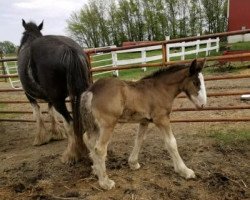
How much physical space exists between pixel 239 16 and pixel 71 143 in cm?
2129

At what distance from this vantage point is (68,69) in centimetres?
405

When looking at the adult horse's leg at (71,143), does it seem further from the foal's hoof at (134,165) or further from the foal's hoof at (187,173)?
the foal's hoof at (187,173)

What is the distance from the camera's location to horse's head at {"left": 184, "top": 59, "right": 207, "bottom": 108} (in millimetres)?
3674

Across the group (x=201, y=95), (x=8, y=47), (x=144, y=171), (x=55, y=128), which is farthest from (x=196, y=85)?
(x=8, y=47)

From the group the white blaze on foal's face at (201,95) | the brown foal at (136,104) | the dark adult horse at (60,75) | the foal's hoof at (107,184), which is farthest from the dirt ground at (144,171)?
the white blaze on foal's face at (201,95)

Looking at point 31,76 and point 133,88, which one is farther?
point 31,76

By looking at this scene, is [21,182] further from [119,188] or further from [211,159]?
[211,159]

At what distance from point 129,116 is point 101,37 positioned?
116 ft

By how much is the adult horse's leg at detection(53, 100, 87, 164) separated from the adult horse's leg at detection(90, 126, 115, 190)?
2.20ft

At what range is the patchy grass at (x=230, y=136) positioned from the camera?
15.3 ft

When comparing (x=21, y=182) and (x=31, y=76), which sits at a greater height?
(x=31, y=76)

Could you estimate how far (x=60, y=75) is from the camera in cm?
421

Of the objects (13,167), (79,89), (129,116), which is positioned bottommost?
(13,167)

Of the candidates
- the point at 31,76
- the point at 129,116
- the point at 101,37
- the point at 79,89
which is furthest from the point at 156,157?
the point at 101,37
